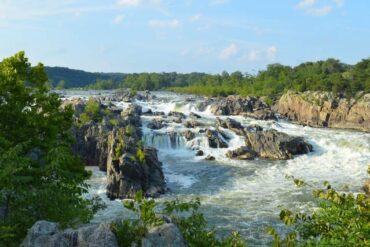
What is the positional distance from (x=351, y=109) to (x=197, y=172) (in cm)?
3875

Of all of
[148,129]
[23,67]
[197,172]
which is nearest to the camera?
[23,67]

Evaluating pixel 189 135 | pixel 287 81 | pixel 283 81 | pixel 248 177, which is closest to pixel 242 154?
pixel 189 135

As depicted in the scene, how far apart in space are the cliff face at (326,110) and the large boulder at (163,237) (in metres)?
59.1

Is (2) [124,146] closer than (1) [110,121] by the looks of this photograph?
Yes

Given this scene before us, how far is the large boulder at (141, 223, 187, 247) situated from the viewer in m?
7.93

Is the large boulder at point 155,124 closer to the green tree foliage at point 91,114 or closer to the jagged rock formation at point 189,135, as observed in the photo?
the jagged rock formation at point 189,135

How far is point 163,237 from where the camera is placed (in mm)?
7992

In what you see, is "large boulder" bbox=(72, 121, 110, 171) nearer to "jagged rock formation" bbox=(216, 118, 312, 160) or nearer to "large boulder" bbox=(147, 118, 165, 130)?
"large boulder" bbox=(147, 118, 165, 130)

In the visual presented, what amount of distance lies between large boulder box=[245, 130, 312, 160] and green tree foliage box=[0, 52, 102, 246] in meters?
28.4

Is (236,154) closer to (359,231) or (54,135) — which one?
(54,135)

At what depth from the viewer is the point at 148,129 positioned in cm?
5200

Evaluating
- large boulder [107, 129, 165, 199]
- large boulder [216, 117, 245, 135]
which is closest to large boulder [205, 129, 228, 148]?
large boulder [216, 117, 245, 135]

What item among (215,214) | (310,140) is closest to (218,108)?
(310,140)

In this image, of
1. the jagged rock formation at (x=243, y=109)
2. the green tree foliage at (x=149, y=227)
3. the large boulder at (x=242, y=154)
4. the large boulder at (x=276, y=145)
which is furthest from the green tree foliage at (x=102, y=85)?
the green tree foliage at (x=149, y=227)
